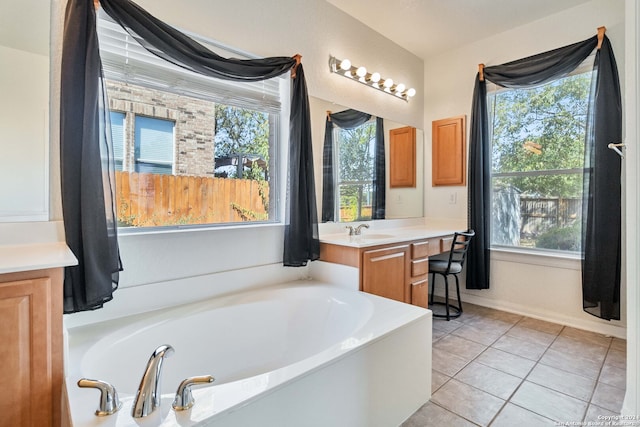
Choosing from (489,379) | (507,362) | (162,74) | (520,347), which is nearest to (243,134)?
(162,74)

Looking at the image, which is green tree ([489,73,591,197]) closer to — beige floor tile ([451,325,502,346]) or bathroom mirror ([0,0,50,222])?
beige floor tile ([451,325,502,346])

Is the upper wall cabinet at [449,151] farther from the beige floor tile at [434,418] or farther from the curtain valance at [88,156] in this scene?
the curtain valance at [88,156]

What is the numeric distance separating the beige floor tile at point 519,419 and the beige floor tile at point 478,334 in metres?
0.81

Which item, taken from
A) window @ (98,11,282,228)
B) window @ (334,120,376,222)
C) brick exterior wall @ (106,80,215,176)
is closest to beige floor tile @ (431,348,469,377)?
window @ (334,120,376,222)

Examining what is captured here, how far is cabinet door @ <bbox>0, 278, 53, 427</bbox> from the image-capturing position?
97cm

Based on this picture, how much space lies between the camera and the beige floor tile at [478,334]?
2.46 meters

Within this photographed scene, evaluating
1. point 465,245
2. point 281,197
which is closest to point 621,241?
point 465,245

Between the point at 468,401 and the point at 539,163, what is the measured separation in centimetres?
230

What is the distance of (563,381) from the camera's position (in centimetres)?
189

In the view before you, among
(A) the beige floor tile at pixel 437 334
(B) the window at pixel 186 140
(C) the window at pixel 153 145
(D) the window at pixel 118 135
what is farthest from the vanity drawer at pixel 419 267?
(D) the window at pixel 118 135

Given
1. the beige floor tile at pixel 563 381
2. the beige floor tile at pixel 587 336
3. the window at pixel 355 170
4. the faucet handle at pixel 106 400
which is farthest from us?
the window at pixel 355 170

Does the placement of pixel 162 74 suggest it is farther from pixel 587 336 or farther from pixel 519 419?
pixel 587 336

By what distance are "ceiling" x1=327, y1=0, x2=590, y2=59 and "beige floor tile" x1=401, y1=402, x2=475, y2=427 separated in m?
2.91

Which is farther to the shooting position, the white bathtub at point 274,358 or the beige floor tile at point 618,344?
the beige floor tile at point 618,344
